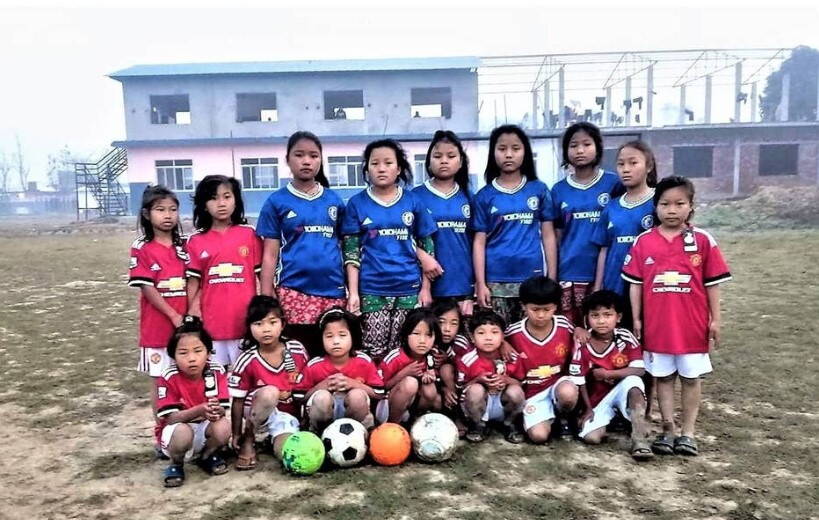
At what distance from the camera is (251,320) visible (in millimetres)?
3375

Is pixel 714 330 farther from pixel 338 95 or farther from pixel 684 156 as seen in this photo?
pixel 338 95

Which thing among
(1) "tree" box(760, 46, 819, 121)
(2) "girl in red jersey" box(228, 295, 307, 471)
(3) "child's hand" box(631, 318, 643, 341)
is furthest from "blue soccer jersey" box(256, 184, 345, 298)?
(1) "tree" box(760, 46, 819, 121)

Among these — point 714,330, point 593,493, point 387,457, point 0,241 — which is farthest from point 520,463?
point 0,241

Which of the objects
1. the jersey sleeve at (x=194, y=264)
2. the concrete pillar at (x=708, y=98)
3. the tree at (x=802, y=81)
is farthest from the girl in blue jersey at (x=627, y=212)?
the tree at (x=802, y=81)

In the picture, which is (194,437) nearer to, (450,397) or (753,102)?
(450,397)

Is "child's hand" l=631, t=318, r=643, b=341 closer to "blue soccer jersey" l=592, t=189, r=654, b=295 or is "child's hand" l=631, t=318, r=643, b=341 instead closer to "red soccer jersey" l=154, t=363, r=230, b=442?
"blue soccer jersey" l=592, t=189, r=654, b=295

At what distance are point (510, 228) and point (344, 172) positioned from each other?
20.1 metres

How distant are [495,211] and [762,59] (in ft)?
71.0

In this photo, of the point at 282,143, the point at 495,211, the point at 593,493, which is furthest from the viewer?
the point at 282,143

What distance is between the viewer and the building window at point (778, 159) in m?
22.1

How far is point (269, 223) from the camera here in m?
3.62

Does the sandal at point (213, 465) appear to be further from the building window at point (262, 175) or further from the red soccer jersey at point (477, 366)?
the building window at point (262, 175)

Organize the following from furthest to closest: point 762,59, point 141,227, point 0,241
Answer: point 762,59, point 0,241, point 141,227

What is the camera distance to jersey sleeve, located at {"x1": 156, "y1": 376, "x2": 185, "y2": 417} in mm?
3195
